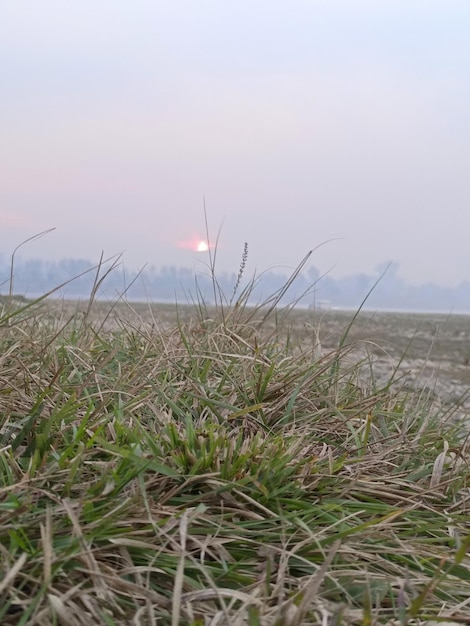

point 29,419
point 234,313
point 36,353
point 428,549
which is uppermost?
point 234,313

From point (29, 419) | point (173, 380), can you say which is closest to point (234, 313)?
point (173, 380)

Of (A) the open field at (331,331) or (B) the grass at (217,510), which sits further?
(A) the open field at (331,331)

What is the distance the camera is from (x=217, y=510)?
1562mm

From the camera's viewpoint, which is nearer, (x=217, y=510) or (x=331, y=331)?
(x=217, y=510)

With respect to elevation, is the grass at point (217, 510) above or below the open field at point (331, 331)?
below

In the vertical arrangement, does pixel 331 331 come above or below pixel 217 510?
above

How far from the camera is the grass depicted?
120cm

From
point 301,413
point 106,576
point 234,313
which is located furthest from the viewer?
point 234,313

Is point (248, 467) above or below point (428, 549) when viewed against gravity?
above

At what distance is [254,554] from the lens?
1.46 meters

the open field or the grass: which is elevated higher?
the open field

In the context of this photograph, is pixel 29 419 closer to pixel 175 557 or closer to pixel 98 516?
pixel 98 516

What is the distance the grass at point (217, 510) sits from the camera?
120cm

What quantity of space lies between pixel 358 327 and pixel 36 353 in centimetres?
253
